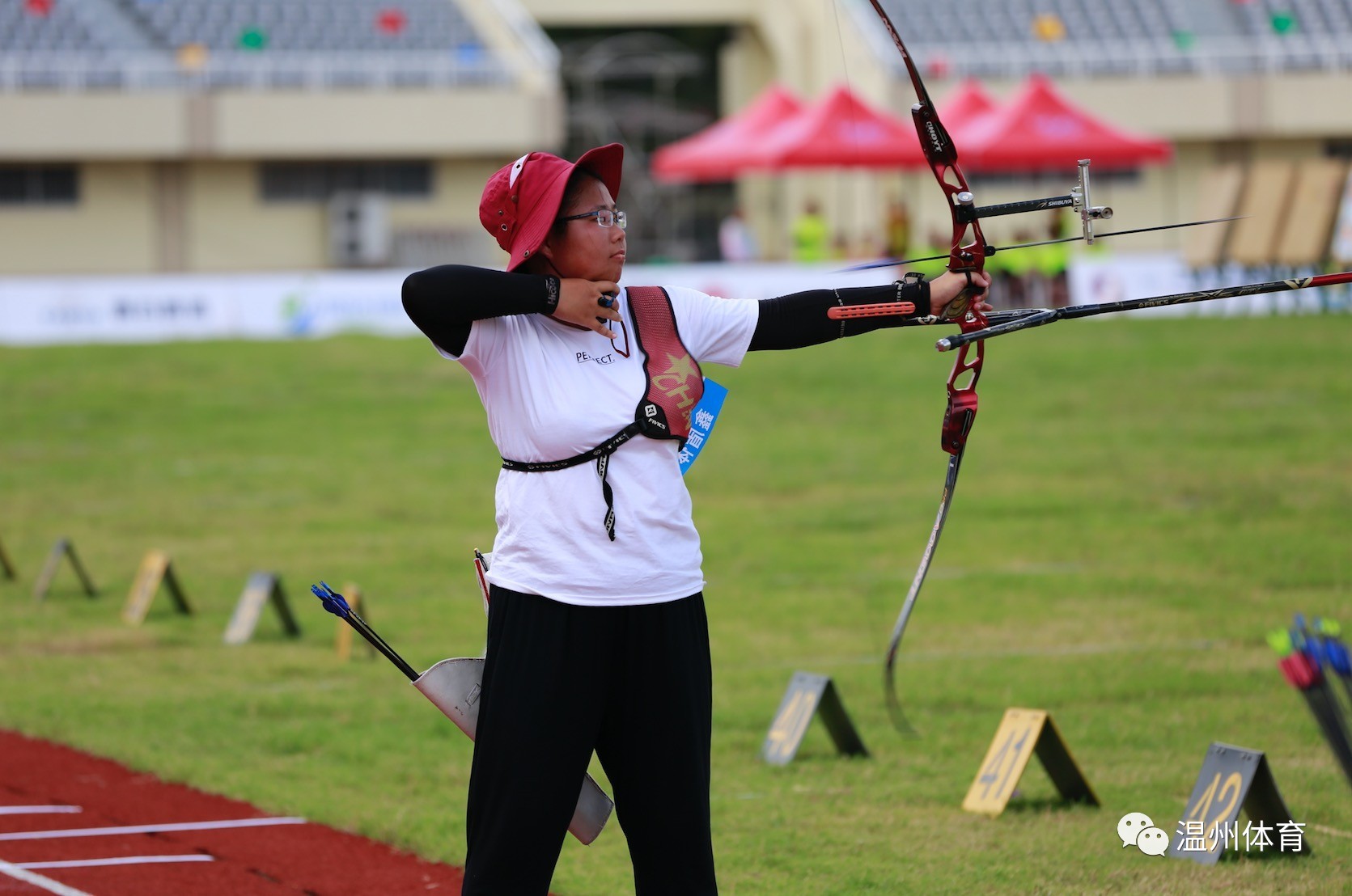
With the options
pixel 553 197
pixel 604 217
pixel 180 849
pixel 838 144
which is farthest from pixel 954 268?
pixel 838 144

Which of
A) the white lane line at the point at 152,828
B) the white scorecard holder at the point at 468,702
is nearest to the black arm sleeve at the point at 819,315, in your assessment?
the white scorecard holder at the point at 468,702

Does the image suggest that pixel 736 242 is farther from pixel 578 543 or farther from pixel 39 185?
pixel 578 543

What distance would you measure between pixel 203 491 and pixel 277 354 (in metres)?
5.92

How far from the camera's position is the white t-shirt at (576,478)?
320 centimetres

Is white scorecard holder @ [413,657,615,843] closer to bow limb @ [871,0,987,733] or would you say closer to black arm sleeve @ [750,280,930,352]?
bow limb @ [871,0,987,733]

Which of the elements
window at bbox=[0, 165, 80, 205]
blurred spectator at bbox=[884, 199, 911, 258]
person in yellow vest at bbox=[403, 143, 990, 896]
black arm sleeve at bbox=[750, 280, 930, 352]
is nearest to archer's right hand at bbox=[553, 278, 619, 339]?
person in yellow vest at bbox=[403, 143, 990, 896]

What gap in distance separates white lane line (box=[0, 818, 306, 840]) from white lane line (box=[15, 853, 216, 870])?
278 millimetres

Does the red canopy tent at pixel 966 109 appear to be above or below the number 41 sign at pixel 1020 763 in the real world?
above

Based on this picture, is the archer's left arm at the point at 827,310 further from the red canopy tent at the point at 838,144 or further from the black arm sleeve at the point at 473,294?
the red canopy tent at the point at 838,144

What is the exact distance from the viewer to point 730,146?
23.4 metres

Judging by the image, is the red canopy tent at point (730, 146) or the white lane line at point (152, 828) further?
the red canopy tent at point (730, 146)

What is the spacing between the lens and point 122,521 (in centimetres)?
1232

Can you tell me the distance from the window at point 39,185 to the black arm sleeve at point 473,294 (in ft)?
95.9

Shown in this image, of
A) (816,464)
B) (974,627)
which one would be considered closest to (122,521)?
(816,464)
